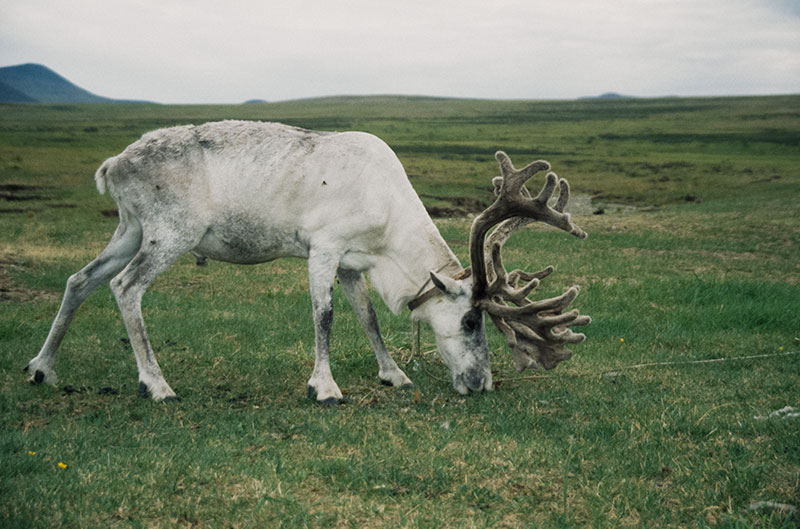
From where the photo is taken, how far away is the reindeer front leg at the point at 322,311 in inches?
267

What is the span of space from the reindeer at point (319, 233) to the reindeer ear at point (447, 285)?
0.04 ft

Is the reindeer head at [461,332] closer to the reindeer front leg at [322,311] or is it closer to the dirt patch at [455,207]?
the reindeer front leg at [322,311]

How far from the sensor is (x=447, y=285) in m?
6.67

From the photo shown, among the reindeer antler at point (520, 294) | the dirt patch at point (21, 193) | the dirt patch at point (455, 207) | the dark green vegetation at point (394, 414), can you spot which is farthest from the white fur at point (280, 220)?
the dirt patch at point (21, 193)

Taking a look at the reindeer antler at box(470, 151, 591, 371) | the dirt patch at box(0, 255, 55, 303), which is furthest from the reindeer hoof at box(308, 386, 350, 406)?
the dirt patch at box(0, 255, 55, 303)

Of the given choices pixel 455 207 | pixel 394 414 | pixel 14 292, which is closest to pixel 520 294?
pixel 394 414

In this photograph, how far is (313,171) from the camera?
6.91 m

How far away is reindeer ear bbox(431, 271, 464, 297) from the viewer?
6574 mm

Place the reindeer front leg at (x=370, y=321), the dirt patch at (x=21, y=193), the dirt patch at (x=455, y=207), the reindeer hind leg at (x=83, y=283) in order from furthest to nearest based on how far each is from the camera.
→ the dirt patch at (x=455, y=207) < the dirt patch at (x=21, y=193) < the reindeer front leg at (x=370, y=321) < the reindeer hind leg at (x=83, y=283)

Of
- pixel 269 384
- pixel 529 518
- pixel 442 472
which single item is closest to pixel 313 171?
pixel 269 384

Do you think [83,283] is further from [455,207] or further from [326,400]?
[455,207]

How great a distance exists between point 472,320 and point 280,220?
1.98 m

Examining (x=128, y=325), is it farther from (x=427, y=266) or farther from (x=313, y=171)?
(x=427, y=266)

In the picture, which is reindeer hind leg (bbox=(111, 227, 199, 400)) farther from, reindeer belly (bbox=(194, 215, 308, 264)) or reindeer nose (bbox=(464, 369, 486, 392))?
reindeer nose (bbox=(464, 369, 486, 392))
